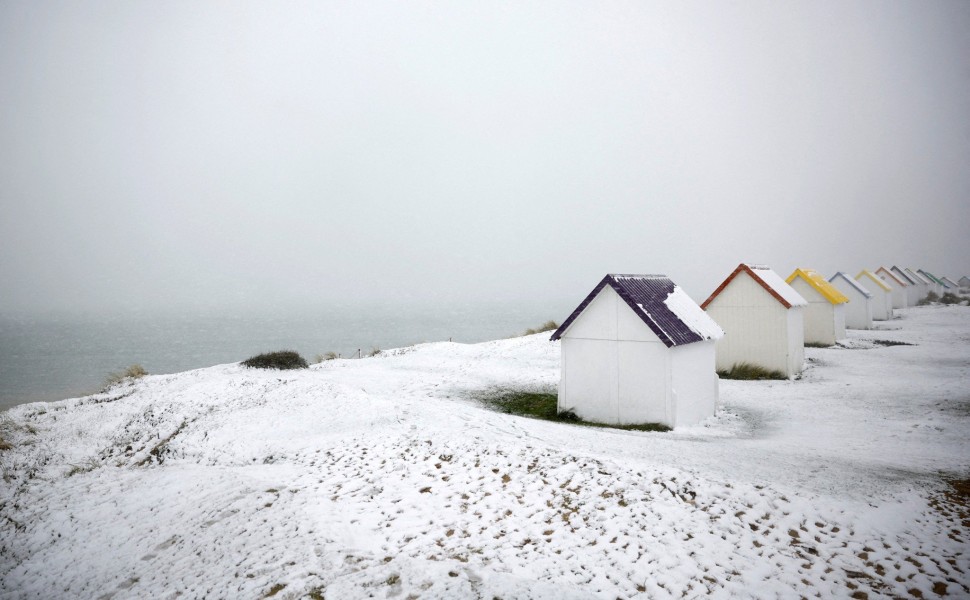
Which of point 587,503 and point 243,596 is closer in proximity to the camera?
point 243,596

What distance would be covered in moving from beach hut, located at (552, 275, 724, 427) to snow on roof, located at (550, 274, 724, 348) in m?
0.03

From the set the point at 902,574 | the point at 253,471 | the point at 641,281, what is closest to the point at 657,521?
the point at 902,574

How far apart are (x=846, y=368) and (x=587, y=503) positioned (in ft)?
82.7

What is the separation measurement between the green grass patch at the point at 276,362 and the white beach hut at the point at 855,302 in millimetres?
43056

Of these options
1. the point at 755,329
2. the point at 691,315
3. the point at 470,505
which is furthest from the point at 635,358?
the point at 755,329

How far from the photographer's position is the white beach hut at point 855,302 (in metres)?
43.8

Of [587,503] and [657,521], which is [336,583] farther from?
[657,521]

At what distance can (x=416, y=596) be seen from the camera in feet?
22.7

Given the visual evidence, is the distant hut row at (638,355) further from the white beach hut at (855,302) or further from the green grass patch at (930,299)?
the green grass patch at (930,299)

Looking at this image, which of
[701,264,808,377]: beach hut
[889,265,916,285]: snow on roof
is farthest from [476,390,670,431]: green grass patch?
[889,265,916,285]: snow on roof

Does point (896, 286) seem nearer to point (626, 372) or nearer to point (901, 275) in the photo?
point (901, 275)

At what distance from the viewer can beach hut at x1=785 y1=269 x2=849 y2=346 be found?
3491 cm

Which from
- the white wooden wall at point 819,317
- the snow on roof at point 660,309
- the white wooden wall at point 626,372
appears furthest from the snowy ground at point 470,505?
the white wooden wall at point 819,317

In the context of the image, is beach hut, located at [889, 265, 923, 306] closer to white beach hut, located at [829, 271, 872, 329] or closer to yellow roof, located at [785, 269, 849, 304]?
white beach hut, located at [829, 271, 872, 329]
